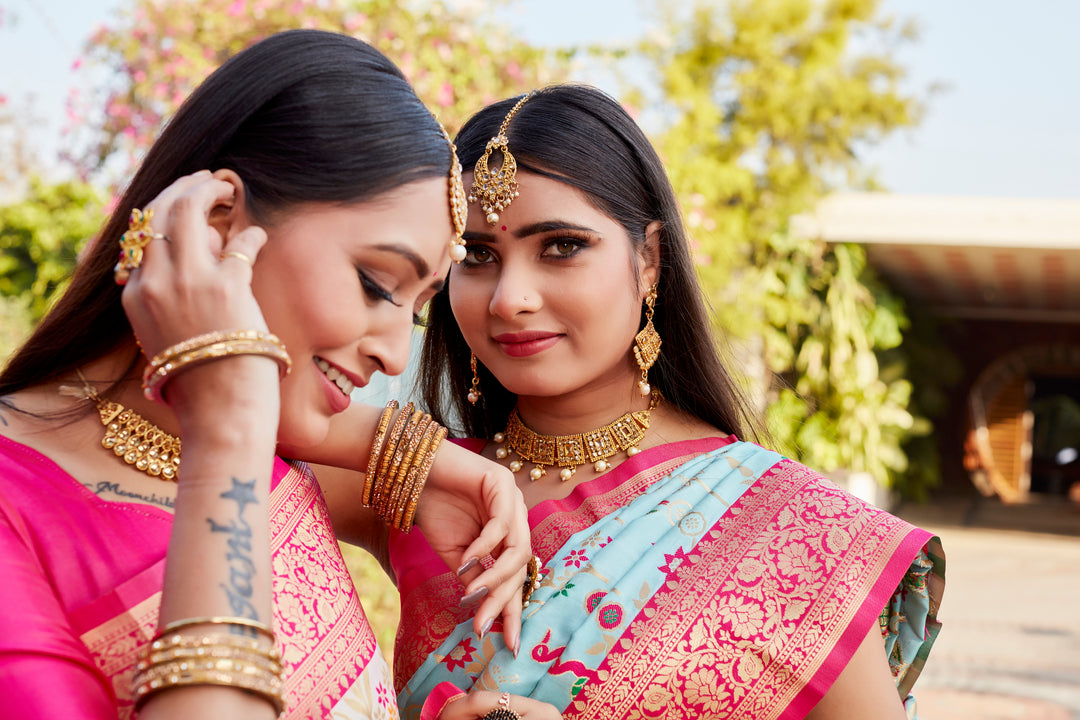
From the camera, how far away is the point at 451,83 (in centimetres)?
633

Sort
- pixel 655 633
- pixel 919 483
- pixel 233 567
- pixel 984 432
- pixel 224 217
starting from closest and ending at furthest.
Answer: pixel 233 567, pixel 224 217, pixel 655 633, pixel 919 483, pixel 984 432

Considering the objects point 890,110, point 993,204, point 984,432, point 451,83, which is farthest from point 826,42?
point 451,83

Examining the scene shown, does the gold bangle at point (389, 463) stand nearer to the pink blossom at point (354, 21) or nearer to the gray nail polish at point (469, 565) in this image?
the gray nail polish at point (469, 565)

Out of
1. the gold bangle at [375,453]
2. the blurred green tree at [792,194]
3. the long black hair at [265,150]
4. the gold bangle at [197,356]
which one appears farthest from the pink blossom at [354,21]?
the gold bangle at [197,356]

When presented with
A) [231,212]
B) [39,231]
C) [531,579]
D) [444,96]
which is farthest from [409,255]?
[39,231]

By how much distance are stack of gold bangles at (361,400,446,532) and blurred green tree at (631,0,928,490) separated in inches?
218

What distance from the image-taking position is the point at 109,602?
1.24 m

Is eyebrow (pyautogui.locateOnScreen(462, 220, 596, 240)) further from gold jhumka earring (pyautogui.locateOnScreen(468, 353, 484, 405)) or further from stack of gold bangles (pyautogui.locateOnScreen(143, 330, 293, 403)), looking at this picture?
stack of gold bangles (pyautogui.locateOnScreen(143, 330, 293, 403))

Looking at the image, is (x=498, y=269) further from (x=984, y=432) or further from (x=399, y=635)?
(x=984, y=432)

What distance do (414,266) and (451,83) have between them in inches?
205

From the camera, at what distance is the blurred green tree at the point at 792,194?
991 centimetres

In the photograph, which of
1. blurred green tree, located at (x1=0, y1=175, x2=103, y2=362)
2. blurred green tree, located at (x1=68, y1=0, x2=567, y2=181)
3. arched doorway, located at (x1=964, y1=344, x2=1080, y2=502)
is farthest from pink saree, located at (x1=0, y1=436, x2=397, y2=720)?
arched doorway, located at (x1=964, y1=344, x2=1080, y2=502)

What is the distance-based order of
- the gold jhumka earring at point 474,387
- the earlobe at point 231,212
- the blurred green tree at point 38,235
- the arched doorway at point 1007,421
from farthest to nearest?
the arched doorway at point 1007,421 < the blurred green tree at point 38,235 < the gold jhumka earring at point 474,387 < the earlobe at point 231,212

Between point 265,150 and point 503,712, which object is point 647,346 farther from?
point 265,150
